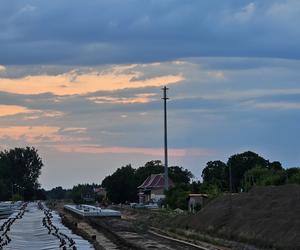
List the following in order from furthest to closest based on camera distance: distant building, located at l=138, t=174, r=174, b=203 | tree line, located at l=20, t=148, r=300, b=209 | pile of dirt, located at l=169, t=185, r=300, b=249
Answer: distant building, located at l=138, t=174, r=174, b=203 < tree line, located at l=20, t=148, r=300, b=209 < pile of dirt, located at l=169, t=185, r=300, b=249

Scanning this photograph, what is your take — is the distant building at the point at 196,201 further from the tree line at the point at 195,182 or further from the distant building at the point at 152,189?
the distant building at the point at 152,189

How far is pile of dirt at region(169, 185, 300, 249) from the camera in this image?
28969 millimetres

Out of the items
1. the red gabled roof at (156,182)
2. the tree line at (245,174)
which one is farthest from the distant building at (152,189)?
the tree line at (245,174)

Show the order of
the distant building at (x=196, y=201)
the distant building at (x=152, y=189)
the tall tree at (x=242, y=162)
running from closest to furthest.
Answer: the distant building at (x=196, y=201)
the tall tree at (x=242, y=162)
the distant building at (x=152, y=189)

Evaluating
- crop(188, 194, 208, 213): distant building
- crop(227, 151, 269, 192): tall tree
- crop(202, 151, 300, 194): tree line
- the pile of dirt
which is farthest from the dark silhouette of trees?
the pile of dirt

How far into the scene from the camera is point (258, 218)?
34.6 m

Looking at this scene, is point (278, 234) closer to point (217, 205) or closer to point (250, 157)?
point (217, 205)

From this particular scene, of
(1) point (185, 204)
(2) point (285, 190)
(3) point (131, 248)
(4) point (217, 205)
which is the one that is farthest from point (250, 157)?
(3) point (131, 248)

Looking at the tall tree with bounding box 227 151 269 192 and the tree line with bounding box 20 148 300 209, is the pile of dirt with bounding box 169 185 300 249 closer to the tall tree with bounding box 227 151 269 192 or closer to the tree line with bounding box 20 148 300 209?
the tree line with bounding box 20 148 300 209

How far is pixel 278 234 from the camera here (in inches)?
1137

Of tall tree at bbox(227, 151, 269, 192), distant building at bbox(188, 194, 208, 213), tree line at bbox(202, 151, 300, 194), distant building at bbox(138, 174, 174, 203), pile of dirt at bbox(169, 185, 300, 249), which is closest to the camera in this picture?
pile of dirt at bbox(169, 185, 300, 249)

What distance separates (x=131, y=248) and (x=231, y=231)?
6.62m

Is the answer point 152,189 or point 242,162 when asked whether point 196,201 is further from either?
point 152,189

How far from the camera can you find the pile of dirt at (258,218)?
95.0 ft
